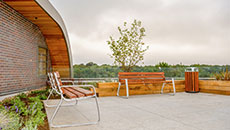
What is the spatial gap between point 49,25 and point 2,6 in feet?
8.25

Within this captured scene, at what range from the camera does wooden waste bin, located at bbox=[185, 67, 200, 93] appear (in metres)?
7.23

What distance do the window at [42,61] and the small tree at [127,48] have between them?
3524 millimetres

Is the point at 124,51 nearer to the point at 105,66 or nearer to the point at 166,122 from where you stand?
the point at 105,66

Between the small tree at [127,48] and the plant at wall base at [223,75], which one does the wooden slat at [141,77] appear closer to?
the small tree at [127,48]

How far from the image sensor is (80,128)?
2.91 m

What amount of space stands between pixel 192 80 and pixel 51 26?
618cm

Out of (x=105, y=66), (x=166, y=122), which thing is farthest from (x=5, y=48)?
(x=166, y=122)

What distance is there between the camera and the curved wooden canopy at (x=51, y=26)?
239 inches

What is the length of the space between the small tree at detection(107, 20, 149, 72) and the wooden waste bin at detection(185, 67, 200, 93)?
1843 millimetres

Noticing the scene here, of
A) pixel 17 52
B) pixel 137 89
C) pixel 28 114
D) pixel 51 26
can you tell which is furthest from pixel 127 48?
pixel 28 114

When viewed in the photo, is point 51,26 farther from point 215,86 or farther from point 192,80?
point 215,86

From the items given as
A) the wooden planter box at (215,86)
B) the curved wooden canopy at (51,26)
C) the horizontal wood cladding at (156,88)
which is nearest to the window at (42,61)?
the curved wooden canopy at (51,26)

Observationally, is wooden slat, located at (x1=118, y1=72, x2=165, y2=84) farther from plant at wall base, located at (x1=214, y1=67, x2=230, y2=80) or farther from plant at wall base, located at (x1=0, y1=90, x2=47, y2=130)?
plant at wall base, located at (x1=0, y1=90, x2=47, y2=130)

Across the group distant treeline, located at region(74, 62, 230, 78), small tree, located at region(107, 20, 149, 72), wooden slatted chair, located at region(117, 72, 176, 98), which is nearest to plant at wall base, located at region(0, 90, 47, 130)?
wooden slatted chair, located at region(117, 72, 176, 98)
